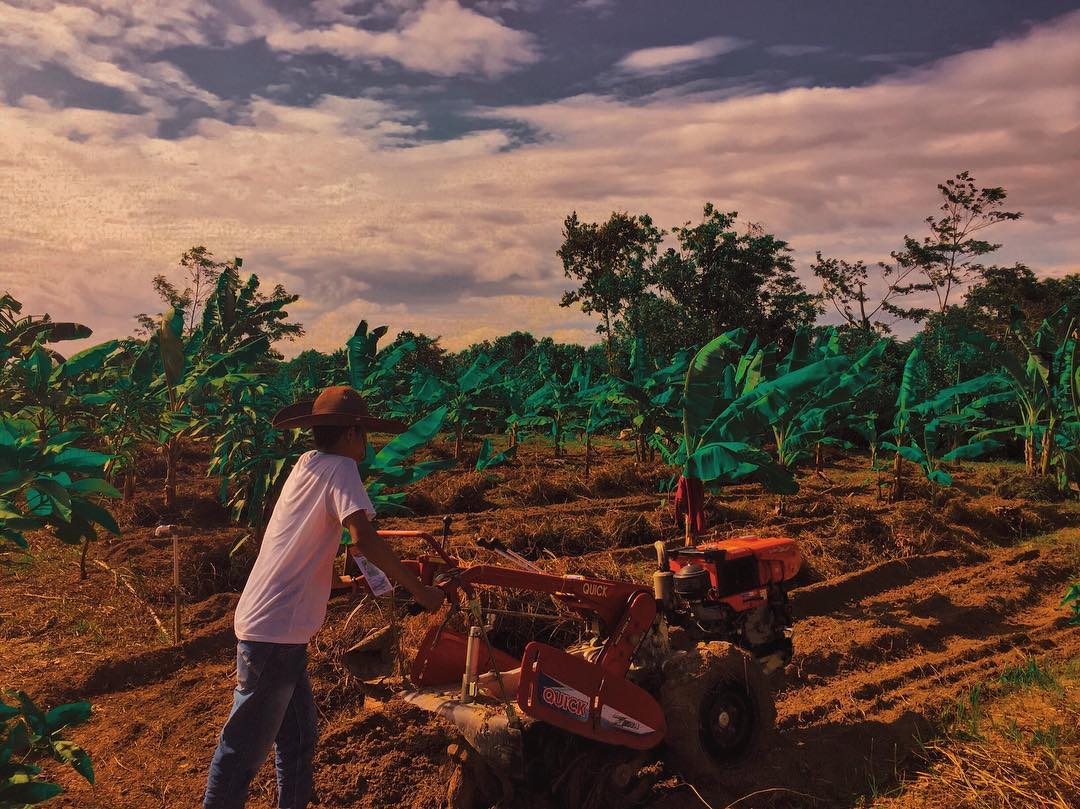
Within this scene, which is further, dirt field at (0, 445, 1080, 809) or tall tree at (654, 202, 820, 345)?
tall tree at (654, 202, 820, 345)

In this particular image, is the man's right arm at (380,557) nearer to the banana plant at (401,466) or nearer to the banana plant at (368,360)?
the banana plant at (401,466)

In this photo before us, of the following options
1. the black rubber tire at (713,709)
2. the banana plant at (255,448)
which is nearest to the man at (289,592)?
the black rubber tire at (713,709)

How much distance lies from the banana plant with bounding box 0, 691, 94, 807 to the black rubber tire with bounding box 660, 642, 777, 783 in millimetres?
2382

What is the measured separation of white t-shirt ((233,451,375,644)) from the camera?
2938mm

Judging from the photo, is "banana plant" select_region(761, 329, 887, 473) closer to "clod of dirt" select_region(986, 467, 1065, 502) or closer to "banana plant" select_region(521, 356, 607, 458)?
"clod of dirt" select_region(986, 467, 1065, 502)

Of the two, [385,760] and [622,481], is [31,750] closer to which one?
[385,760]

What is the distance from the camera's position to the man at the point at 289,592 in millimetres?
2922

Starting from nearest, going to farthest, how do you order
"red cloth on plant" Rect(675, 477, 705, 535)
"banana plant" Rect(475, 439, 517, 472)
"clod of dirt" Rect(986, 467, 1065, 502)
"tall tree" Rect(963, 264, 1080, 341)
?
Answer: "red cloth on plant" Rect(675, 477, 705, 535)
"banana plant" Rect(475, 439, 517, 472)
"clod of dirt" Rect(986, 467, 1065, 502)
"tall tree" Rect(963, 264, 1080, 341)

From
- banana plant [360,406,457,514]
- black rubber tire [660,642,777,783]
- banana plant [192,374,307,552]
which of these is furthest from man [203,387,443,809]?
banana plant [192,374,307,552]

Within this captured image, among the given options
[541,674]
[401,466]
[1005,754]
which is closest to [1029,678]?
[1005,754]

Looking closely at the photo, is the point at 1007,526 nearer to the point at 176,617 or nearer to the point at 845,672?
the point at 845,672

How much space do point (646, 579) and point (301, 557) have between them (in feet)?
14.8

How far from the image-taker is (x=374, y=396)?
31.0 ft

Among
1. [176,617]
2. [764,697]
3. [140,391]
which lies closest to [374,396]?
[140,391]
